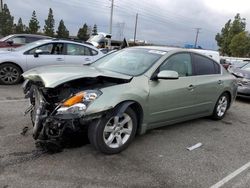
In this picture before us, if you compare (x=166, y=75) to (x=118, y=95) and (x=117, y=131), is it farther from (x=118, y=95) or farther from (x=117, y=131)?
(x=117, y=131)

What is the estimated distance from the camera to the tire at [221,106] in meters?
6.06

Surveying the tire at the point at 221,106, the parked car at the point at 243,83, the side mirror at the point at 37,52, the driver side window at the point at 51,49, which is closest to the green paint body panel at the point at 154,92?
the tire at the point at 221,106

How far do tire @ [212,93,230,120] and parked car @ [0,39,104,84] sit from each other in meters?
5.05

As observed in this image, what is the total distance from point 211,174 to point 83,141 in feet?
6.08

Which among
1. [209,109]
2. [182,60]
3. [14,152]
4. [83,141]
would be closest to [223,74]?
[209,109]

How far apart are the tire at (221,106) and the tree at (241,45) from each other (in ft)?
152

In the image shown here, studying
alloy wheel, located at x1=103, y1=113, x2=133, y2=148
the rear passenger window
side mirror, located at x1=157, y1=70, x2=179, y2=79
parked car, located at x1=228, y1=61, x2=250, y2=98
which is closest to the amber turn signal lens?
alloy wheel, located at x1=103, y1=113, x2=133, y2=148

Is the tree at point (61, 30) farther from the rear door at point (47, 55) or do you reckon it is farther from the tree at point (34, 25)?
the rear door at point (47, 55)

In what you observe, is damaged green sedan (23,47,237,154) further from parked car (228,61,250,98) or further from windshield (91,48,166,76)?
parked car (228,61,250,98)

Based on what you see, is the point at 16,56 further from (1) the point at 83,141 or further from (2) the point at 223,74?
(2) the point at 223,74

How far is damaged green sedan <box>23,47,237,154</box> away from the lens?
3576 millimetres

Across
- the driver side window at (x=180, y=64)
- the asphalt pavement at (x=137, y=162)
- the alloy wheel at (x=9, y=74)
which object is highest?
the driver side window at (x=180, y=64)

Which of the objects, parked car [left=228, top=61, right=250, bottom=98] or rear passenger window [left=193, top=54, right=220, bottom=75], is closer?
rear passenger window [left=193, top=54, right=220, bottom=75]

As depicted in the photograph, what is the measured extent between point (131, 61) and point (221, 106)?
264 centimetres
